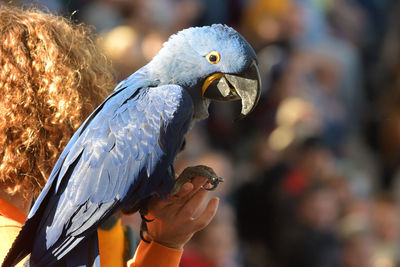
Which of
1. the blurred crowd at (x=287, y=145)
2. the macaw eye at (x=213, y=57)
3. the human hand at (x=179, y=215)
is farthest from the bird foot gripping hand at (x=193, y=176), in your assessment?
the blurred crowd at (x=287, y=145)

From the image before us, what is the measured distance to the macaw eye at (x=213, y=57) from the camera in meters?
1.27

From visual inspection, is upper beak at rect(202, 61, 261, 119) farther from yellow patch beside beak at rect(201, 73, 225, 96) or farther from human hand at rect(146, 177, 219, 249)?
human hand at rect(146, 177, 219, 249)

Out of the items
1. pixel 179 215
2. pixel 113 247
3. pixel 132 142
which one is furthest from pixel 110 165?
pixel 113 247

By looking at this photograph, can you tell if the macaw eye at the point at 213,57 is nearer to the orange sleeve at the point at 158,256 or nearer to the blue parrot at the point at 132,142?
the blue parrot at the point at 132,142

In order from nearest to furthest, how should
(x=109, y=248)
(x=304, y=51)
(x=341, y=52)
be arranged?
(x=109, y=248)
(x=304, y=51)
(x=341, y=52)

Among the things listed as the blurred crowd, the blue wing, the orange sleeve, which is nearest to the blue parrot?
the blue wing

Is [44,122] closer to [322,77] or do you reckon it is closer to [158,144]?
[158,144]

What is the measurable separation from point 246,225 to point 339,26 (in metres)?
1.76

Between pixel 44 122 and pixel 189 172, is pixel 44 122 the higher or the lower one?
the higher one

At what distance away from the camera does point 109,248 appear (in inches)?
53.2

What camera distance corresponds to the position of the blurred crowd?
8.46 feet

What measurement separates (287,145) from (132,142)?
72.5 inches

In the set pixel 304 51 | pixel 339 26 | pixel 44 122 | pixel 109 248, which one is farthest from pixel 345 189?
pixel 44 122

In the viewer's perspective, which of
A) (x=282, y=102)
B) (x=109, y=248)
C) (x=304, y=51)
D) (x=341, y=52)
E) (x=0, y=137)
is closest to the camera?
(x=0, y=137)
